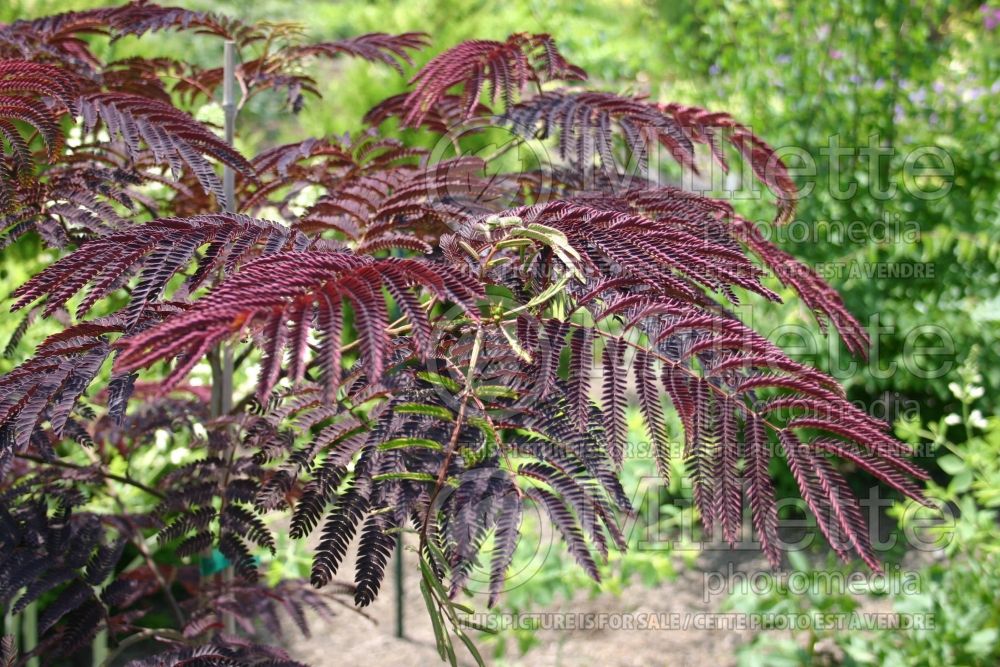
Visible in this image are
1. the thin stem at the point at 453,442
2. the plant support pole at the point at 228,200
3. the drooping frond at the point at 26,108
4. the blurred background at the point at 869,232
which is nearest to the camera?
the thin stem at the point at 453,442

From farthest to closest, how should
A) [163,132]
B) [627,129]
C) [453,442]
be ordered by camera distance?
[627,129] → [163,132] → [453,442]

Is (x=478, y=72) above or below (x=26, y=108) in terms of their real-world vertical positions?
above

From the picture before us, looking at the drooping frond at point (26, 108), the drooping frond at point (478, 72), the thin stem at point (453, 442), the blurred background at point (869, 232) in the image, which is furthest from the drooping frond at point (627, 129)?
the blurred background at point (869, 232)

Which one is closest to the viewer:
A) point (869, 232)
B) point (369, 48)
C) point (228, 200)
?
point (228, 200)

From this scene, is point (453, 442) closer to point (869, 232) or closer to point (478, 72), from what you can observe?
point (478, 72)

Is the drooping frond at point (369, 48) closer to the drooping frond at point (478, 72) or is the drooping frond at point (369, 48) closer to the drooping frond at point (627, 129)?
the drooping frond at point (478, 72)

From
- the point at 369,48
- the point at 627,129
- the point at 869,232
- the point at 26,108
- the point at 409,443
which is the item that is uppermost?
the point at 869,232

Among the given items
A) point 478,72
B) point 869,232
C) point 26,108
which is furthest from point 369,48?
point 869,232

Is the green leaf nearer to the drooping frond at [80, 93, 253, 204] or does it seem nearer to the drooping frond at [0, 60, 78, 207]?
the drooping frond at [80, 93, 253, 204]

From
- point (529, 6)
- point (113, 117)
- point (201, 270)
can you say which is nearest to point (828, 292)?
point (201, 270)

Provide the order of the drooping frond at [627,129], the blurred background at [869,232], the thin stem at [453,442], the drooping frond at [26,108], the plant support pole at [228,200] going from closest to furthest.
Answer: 1. the thin stem at [453,442]
2. the drooping frond at [26,108]
3. the drooping frond at [627,129]
4. the plant support pole at [228,200]
5. the blurred background at [869,232]

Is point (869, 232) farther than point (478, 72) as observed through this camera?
Yes

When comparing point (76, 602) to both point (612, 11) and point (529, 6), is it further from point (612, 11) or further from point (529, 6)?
point (612, 11)

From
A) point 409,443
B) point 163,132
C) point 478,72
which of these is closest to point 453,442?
point 409,443
